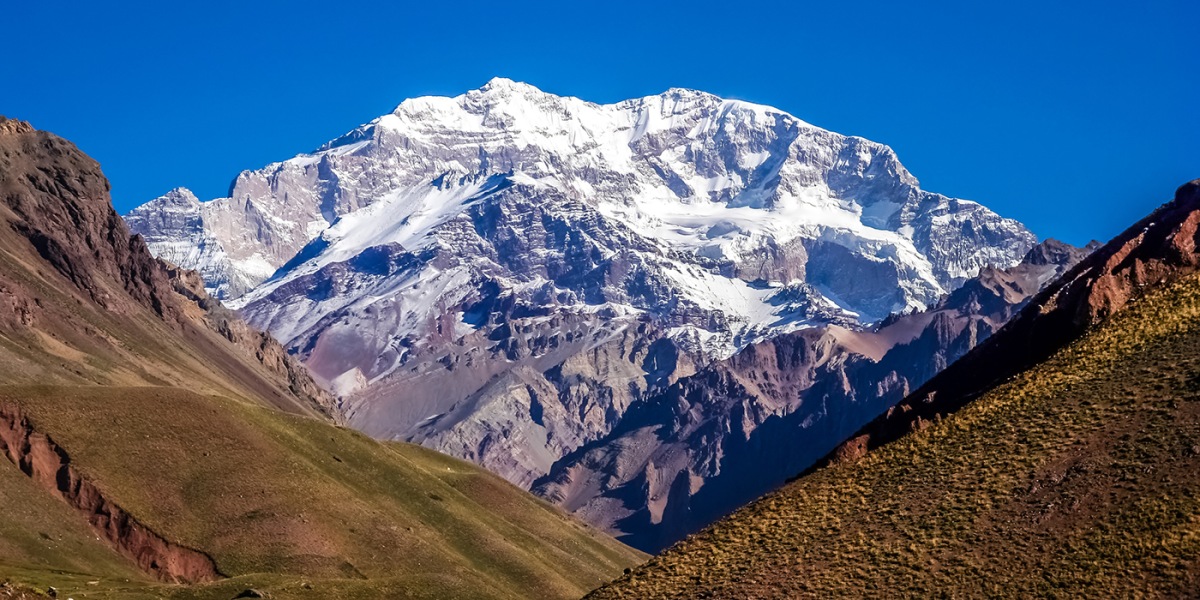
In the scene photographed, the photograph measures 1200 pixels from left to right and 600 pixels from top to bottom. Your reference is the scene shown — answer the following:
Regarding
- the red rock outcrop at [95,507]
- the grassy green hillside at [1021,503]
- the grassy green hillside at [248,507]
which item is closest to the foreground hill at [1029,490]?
the grassy green hillside at [1021,503]

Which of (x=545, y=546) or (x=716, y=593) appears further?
(x=545, y=546)

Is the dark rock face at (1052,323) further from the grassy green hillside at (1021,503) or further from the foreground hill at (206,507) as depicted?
the foreground hill at (206,507)

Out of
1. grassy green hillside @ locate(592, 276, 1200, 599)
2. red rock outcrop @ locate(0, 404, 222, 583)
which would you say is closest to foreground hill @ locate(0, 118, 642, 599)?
red rock outcrop @ locate(0, 404, 222, 583)

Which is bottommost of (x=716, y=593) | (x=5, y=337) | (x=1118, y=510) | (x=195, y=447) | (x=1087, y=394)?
(x=716, y=593)

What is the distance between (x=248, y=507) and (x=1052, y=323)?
88.1 meters

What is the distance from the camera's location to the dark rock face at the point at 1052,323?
68.9 meters

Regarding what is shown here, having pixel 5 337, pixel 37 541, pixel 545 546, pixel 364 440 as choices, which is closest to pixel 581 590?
pixel 545 546

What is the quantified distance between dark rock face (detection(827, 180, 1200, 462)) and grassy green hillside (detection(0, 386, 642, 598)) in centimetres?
4667

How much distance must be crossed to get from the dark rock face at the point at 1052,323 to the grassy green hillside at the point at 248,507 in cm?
4667

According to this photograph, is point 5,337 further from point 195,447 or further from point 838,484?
point 838,484

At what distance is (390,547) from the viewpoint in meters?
146

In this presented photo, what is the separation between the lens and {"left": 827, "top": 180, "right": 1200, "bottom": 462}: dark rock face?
68938mm

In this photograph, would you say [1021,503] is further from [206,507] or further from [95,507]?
[95,507]

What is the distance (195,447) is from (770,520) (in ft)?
317
